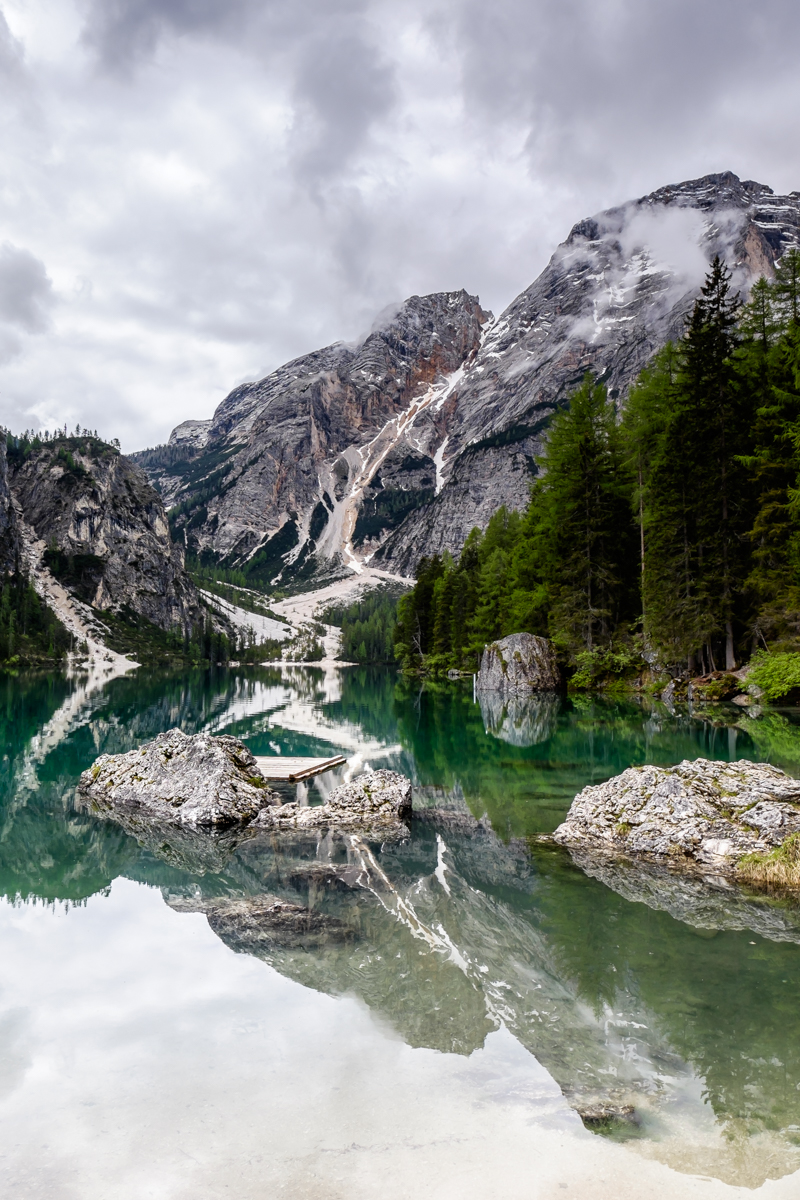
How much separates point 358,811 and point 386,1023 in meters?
7.13

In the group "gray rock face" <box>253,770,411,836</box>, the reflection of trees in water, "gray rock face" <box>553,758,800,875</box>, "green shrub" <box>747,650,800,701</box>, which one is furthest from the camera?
"green shrub" <box>747,650,800,701</box>

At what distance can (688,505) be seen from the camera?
29.5m

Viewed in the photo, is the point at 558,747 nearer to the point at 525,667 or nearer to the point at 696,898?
the point at 696,898

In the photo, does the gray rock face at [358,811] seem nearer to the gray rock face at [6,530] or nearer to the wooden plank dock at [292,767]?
the wooden plank dock at [292,767]

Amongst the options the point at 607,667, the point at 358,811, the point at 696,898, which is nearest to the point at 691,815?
the point at 696,898

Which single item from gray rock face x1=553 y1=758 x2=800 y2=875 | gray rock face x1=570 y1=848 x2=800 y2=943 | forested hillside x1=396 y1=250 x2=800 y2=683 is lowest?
gray rock face x1=570 y1=848 x2=800 y2=943

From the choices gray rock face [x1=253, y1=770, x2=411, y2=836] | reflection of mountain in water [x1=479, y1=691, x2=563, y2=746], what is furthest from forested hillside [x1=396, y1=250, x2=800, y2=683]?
gray rock face [x1=253, y1=770, x2=411, y2=836]

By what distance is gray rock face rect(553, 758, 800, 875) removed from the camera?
917 cm

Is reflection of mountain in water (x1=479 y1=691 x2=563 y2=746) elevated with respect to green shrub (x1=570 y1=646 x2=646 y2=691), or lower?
lower

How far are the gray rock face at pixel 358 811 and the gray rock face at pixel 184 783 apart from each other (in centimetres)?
77

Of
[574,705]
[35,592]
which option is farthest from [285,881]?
[35,592]

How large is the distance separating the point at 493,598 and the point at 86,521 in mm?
146947

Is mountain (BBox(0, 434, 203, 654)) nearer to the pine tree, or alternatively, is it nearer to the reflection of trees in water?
the pine tree

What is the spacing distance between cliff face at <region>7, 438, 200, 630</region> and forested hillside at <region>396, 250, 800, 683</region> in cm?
14561
